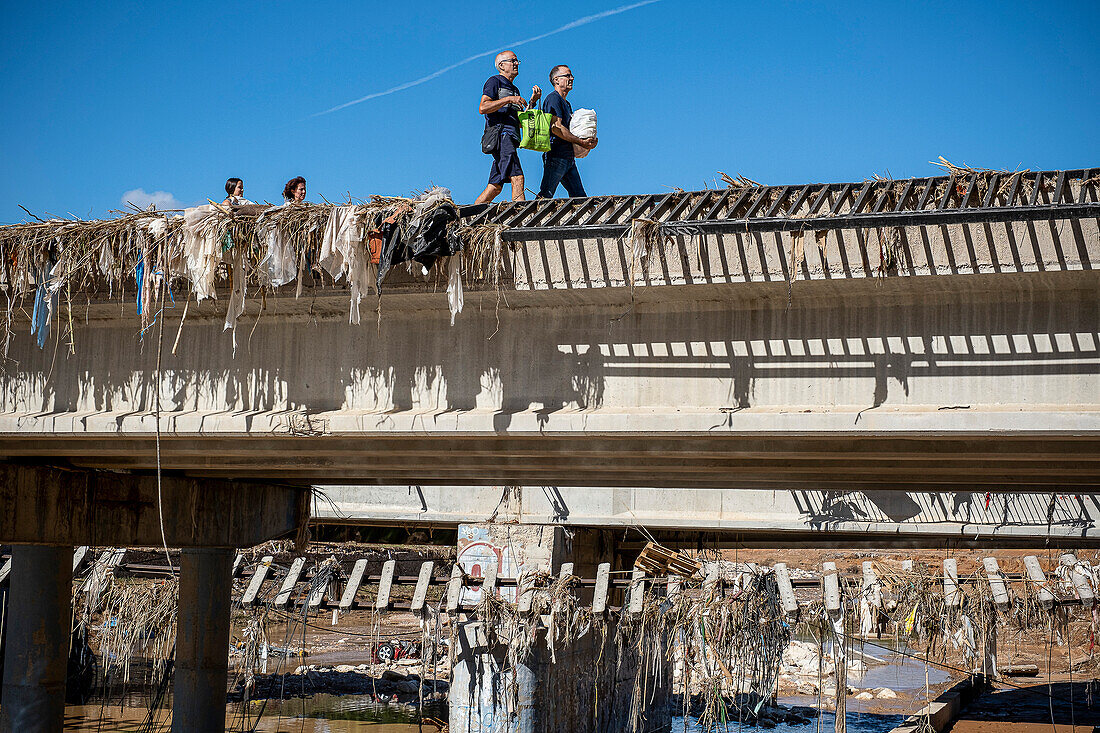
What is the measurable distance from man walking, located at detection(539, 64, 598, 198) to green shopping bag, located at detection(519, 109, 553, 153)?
0.32 feet

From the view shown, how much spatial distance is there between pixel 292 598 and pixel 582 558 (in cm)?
636

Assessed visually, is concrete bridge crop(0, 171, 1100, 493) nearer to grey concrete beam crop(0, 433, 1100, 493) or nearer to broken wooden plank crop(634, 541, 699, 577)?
grey concrete beam crop(0, 433, 1100, 493)

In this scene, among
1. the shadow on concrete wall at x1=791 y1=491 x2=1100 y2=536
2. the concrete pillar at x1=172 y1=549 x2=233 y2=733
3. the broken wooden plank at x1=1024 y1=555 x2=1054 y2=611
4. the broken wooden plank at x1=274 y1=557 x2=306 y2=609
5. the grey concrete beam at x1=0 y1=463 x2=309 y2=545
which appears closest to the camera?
the grey concrete beam at x1=0 y1=463 x2=309 y2=545

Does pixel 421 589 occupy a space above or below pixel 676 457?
below

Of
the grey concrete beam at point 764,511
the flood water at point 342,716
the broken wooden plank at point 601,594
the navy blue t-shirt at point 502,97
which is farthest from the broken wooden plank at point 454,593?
the flood water at point 342,716

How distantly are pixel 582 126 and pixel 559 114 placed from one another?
0.28m

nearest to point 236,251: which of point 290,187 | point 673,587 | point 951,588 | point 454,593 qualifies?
point 290,187

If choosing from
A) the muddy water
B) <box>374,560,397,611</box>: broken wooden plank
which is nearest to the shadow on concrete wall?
the muddy water

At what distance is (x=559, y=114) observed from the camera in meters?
10.3

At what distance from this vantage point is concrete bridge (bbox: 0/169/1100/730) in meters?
6.98

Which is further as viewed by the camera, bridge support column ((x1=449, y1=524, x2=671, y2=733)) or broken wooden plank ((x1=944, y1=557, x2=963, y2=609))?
bridge support column ((x1=449, y1=524, x2=671, y2=733))

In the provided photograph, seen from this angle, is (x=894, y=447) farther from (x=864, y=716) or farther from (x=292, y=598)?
(x=864, y=716)

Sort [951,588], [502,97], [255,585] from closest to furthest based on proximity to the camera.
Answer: [502,97] → [951,588] → [255,585]

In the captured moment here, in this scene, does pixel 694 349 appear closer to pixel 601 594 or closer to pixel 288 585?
pixel 601 594
